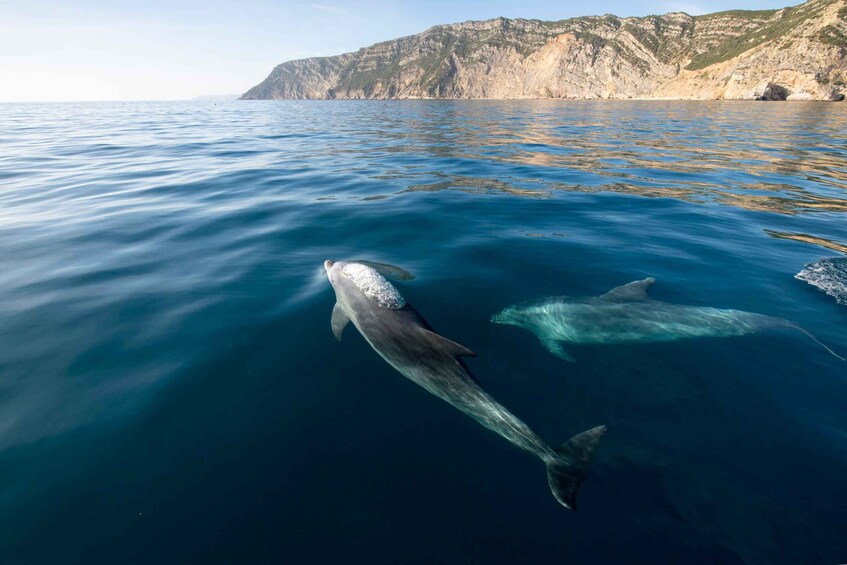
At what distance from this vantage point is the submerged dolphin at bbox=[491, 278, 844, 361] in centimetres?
743

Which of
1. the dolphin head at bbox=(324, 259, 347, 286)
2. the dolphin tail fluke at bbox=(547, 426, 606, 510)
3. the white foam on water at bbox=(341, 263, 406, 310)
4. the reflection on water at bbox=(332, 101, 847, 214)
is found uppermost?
the white foam on water at bbox=(341, 263, 406, 310)

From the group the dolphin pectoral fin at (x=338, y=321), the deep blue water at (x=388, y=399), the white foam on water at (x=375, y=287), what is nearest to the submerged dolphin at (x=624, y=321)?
the deep blue water at (x=388, y=399)

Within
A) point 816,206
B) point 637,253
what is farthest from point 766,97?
point 637,253

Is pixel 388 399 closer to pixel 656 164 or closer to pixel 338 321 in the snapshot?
pixel 338 321

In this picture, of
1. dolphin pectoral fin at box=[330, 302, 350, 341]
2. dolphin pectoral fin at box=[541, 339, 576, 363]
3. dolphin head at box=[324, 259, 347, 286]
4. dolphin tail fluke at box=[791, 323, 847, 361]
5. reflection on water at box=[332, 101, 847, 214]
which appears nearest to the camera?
dolphin tail fluke at box=[791, 323, 847, 361]

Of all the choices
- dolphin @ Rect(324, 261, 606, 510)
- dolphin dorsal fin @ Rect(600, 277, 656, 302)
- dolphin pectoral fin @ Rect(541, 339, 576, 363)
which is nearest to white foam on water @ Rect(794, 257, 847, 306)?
dolphin dorsal fin @ Rect(600, 277, 656, 302)

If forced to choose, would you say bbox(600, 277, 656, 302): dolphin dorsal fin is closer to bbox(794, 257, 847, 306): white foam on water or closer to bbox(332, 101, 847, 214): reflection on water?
bbox(794, 257, 847, 306): white foam on water

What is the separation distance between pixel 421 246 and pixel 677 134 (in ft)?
122

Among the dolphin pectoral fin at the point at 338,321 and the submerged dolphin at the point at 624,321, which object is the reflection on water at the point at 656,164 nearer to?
the submerged dolphin at the point at 624,321

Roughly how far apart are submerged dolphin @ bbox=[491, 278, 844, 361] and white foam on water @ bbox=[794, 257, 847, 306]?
2177 millimetres

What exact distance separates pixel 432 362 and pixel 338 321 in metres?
2.39

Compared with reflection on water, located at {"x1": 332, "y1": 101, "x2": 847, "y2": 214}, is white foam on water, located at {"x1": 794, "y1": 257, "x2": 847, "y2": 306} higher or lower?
higher

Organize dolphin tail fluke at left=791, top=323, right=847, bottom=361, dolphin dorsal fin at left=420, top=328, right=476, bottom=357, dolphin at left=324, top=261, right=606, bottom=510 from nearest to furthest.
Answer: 1. dolphin at left=324, top=261, right=606, bottom=510
2. dolphin dorsal fin at left=420, top=328, right=476, bottom=357
3. dolphin tail fluke at left=791, top=323, right=847, bottom=361

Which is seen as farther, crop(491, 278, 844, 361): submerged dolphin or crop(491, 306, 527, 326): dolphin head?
crop(491, 306, 527, 326): dolphin head
